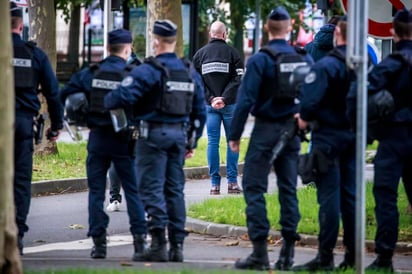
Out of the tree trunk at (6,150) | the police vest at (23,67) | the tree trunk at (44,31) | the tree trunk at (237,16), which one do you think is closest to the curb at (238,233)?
the police vest at (23,67)

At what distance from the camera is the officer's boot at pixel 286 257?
10.5 meters

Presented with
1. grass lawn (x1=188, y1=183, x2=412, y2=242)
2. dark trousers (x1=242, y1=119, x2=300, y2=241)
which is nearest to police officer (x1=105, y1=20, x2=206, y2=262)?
dark trousers (x1=242, y1=119, x2=300, y2=241)

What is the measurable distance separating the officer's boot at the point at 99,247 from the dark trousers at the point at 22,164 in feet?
2.02

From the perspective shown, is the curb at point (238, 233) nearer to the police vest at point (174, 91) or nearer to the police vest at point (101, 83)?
the police vest at point (174, 91)

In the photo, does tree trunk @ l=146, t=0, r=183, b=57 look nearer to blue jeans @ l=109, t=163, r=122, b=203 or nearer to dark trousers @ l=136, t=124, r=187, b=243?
blue jeans @ l=109, t=163, r=122, b=203

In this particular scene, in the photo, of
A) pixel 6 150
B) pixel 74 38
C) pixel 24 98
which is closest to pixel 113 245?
pixel 24 98

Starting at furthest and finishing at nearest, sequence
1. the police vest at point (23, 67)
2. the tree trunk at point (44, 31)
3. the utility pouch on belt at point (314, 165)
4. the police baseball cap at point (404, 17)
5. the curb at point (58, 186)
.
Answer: the tree trunk at point (44, 31) → the curb at point (58, 186) → the police vest at point (23, 67) → the police baseball cap at point (404, 17) → the utility pouch on belt at point (314, 165)

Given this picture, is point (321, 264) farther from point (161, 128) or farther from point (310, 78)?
point (161, 128)

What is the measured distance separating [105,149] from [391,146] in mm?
2293

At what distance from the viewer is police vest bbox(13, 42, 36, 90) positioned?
11047 mm

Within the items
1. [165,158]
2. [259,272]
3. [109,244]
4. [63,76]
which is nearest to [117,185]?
[109,244]

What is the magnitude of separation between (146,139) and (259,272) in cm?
148

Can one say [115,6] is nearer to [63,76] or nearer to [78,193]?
[78,193]

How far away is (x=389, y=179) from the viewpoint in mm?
10461
